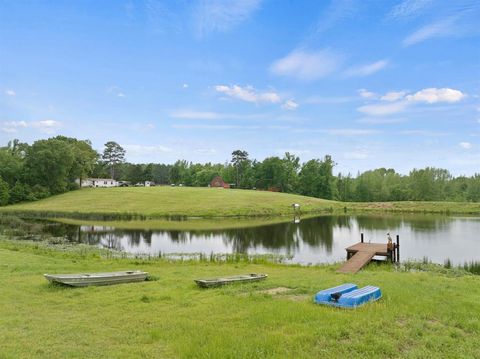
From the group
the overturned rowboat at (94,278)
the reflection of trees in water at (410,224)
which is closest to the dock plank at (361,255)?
the overturned rowboat at (94,278)

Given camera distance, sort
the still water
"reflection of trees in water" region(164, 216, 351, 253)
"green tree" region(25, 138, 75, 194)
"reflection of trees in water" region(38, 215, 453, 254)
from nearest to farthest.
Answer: the still water < "reflection of trees in water" region(164, 216, 351, 253) < "reflection of trees in water" region(38, 215, 453, 254) < "green tree" region(25, 138, 75, 194)

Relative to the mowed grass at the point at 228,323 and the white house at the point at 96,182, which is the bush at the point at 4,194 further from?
the mowed grass at the point at 228,323

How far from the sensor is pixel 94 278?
12820mm

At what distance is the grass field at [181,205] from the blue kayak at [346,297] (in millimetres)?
50525

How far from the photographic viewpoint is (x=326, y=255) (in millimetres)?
27984

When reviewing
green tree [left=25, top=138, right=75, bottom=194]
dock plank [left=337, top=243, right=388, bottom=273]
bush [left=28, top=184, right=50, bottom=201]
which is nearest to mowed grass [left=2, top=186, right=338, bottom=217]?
bush [left=28, top=184, right=50, bottom=201]

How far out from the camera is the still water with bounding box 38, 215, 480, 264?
93.4 feet

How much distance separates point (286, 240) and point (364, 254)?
1349cm

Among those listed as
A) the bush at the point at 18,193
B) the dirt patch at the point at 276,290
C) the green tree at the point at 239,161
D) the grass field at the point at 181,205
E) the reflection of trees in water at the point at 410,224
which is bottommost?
the reflection of trees in water at the point at 410,224

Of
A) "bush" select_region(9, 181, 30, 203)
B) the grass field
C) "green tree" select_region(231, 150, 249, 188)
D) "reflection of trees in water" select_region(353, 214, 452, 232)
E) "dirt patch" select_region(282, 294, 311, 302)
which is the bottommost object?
"reflection of trees in water" select_region(353, 214, 452, 232)

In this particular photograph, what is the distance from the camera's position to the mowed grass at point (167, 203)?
63125mm

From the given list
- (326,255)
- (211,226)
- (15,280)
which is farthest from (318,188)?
(15,280)

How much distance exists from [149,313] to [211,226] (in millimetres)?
39024

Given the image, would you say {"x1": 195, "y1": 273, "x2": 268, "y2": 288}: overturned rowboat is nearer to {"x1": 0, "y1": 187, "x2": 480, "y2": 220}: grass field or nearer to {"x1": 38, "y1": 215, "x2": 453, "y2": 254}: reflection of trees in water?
{"x1": 38, "y1": 215, "x2": 453, "y2": 254}: reflection of trees in water
